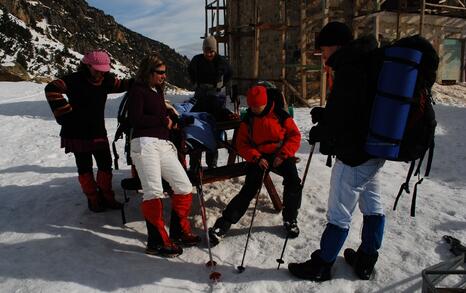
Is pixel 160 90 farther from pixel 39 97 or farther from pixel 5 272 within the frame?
pixel 39 97

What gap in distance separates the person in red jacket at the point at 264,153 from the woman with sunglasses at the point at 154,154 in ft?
1.79

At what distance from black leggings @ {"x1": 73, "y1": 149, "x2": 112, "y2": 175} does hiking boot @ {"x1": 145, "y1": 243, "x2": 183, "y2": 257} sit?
1.42 meters

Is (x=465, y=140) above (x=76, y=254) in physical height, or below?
above

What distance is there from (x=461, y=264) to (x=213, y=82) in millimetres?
4299

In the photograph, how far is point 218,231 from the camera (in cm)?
420

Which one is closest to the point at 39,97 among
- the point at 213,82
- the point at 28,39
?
the point at 213,82

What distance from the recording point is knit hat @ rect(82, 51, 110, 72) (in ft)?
14.6

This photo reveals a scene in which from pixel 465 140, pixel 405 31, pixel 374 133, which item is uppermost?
pixel 405 31

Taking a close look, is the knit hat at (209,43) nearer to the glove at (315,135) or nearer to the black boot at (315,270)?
the glove at (315,135)

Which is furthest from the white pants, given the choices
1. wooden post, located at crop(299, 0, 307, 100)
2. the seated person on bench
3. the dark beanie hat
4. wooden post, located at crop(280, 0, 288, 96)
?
wooden post, located at crop(280, 0, 288, 96)

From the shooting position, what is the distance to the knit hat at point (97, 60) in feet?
14.6

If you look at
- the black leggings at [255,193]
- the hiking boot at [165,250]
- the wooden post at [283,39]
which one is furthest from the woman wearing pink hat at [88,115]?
the wooden post at [283,39]

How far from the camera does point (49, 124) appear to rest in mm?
11359

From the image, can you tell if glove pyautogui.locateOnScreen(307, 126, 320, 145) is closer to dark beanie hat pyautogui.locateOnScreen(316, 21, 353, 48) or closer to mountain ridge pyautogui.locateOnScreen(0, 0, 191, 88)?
dark beanie hat pyautogui.locateOnScreen(316, 21, 353, 48)
